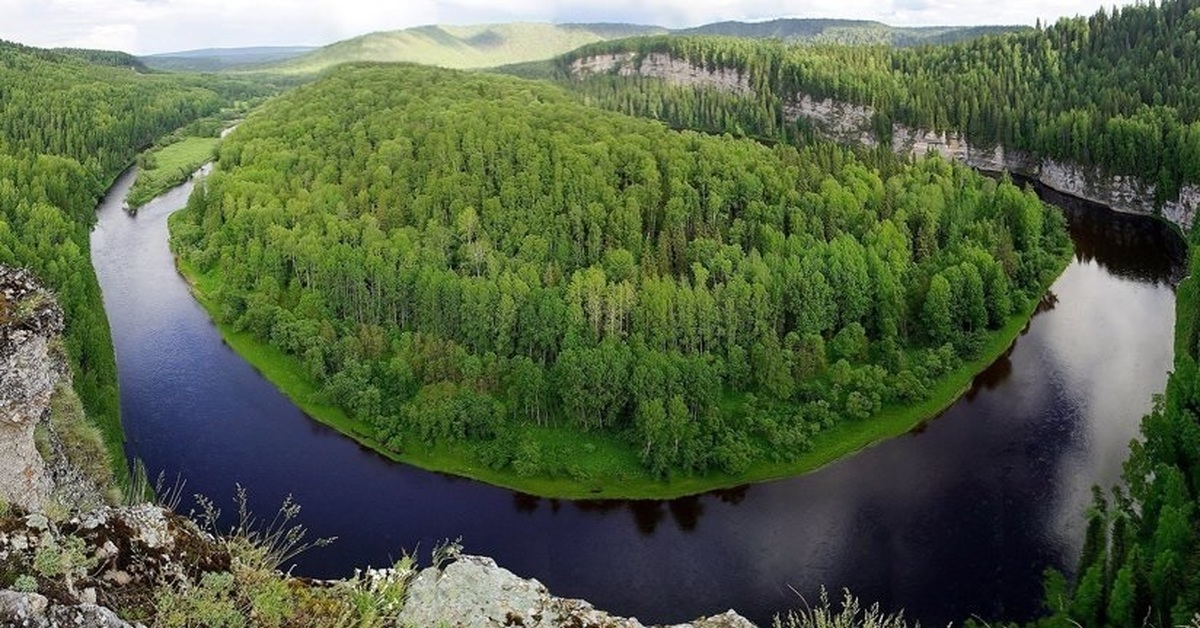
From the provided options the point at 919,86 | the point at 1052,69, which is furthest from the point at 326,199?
the point at 1052,69

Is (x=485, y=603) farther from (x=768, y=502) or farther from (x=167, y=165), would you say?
(x=167, y=165)

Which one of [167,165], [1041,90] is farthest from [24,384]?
[1041,90]

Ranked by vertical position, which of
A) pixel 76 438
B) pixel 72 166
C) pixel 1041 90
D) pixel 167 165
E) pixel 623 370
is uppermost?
pixel 1041 90

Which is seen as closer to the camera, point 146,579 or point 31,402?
point 146,579

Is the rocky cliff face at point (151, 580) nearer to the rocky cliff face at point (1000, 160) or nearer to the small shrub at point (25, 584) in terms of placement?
the small shrub at point (25, 584)

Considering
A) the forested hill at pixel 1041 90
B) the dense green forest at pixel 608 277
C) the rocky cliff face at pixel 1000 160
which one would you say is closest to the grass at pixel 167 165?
the dense green forest at pixel 608 277

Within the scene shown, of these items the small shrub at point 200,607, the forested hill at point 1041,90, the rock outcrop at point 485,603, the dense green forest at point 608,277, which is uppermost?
the forested hill at point 1041,90
